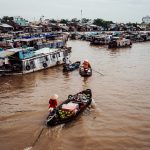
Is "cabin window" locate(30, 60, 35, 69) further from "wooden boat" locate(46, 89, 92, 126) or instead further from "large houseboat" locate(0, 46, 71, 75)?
"wooden boat" locate(46, 89, 92, 126)

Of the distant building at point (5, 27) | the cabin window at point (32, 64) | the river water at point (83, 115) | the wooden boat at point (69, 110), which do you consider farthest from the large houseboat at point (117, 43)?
the wooden boat at point (69, 110)

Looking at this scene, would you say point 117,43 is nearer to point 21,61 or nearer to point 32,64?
point 32,64

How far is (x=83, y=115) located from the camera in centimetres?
1459

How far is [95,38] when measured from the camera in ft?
174

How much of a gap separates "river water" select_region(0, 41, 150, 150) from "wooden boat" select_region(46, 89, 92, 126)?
1.22 feet

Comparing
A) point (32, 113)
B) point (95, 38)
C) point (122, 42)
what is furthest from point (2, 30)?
point (32, 113)

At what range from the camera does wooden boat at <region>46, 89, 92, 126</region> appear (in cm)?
1242

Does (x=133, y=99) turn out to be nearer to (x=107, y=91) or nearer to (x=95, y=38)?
(x=107, y=91)

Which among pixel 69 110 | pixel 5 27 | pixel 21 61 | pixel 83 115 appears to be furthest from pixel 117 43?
pixel 69 110

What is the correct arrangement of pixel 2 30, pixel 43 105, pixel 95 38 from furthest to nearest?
1. pixel 2 30
2. pixel 95 38
3. pixel 43 105

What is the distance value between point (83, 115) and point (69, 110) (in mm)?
1547

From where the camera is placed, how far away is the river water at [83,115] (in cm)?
1170

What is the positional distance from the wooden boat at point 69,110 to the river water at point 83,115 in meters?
0.37

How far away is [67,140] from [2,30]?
52.8 meters
